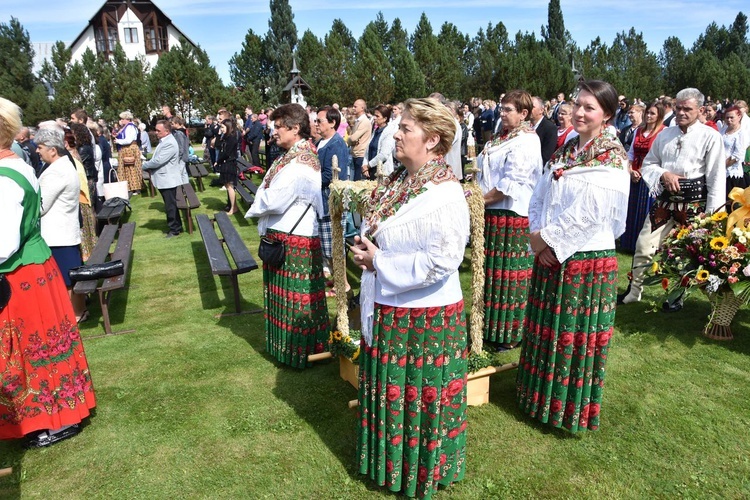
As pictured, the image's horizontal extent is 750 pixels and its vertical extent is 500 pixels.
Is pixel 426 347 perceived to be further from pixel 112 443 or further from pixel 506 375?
pixel 112 443

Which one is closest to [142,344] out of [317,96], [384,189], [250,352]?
[250,352]

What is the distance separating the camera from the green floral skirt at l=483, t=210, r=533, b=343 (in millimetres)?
4949

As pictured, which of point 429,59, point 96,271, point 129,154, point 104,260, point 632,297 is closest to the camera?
point 96,271

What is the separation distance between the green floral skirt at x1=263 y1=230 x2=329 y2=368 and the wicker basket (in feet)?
11.7

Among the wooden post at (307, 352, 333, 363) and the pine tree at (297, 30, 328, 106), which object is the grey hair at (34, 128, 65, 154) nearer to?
the wooden post at (307, 352, 333, 363)

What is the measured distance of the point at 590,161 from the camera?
3447 mm

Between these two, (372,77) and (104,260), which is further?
(372,77)

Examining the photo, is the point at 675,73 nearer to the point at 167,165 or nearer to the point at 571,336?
the point at 167,165

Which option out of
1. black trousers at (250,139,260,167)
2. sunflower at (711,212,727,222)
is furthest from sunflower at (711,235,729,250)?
black trousers at (250,139,260,167)

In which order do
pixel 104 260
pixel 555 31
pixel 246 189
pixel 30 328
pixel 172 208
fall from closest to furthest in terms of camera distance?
pixel 30 328, pixel 104 260, pixel 172 208, pixel 246 189, pixel 555 31

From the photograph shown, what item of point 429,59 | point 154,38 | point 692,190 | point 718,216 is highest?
point 154,38

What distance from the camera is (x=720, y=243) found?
5.01 meters

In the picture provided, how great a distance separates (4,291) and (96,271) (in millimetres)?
2270

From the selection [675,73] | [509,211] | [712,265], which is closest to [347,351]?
[509,211]
